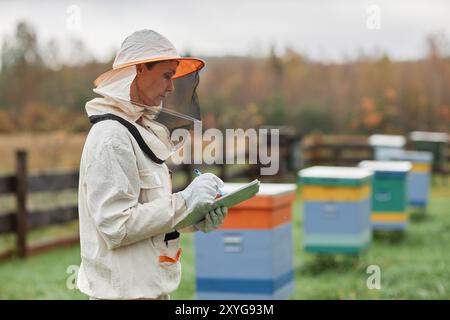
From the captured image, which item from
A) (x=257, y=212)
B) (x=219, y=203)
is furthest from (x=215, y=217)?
(x=257, y=212)

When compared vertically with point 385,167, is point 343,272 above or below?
below

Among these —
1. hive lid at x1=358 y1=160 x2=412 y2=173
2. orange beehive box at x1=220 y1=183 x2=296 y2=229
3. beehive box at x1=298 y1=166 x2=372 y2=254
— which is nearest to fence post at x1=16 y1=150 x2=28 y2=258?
beehive box at x1=298 y1=166 x2=372 y2=254

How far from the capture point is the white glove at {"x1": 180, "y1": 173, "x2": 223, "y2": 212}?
2.22 metres

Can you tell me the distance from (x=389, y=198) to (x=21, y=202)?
3.56 m

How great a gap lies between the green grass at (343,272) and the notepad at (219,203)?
2.91m

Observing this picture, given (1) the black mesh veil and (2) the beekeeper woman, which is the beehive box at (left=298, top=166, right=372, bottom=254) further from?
(2) the beekeeper woman

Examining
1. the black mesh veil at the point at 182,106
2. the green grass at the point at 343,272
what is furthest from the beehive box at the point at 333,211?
the black mesh veil at the point at 182,106

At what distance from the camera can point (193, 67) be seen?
2504mm

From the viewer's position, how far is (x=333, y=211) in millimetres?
6309

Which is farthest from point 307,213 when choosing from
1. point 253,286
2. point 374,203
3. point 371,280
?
point 253,286

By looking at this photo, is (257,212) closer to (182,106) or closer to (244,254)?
(244,254)

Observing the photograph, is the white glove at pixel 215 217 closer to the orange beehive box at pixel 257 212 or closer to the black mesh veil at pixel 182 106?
the black mesh veil at pixel 182 106

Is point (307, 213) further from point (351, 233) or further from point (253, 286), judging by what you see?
point (253, 286)

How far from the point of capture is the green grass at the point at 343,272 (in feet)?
17.8
